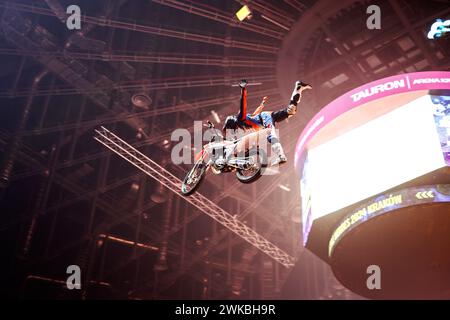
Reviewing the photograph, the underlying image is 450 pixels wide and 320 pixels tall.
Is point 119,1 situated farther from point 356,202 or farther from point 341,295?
point 341,295

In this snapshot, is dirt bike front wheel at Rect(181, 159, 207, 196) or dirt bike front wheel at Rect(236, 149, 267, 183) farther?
dirt bike front wheel at Rect(181, 159, 207, 196)

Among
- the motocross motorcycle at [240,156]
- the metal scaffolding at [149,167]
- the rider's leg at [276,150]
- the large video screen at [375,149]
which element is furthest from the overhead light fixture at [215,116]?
the rider's leg at [276,150]

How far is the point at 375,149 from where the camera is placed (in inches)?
527

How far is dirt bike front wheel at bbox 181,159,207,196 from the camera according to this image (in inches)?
388

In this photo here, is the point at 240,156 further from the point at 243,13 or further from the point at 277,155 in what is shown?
the point at 243,13

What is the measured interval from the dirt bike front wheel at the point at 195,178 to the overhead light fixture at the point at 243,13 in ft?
24.0

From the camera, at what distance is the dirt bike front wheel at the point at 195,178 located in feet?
32.3

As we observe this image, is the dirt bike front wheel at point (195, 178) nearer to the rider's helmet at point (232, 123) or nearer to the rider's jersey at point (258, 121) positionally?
the rider's helmet at point (232, 123)

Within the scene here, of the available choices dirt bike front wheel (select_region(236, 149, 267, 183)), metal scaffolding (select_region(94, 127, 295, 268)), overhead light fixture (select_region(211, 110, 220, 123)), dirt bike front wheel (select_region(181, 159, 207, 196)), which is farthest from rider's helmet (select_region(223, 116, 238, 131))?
metal scaffolding (select_region(94, 127, 295, 268))

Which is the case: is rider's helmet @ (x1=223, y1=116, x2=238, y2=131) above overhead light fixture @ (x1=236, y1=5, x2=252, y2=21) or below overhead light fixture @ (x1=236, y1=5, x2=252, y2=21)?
below

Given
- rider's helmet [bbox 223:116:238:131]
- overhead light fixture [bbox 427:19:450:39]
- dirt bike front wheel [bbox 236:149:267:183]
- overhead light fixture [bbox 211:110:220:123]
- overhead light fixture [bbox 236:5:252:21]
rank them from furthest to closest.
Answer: overhead light fixture [bbox 211:110:220:123], overhead light fixture [bbox 236:5:252:21], overhead light fixture [bbox 427:19:450:39], rider's helmet [bbox 223:116:238:131], dirt bike front wheel [bbox 236:149:267:183]

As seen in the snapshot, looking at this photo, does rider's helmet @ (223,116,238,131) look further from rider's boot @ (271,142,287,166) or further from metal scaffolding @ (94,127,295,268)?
metal scaffolding @ (94,127,295,268)

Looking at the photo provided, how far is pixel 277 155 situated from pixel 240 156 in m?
1.10

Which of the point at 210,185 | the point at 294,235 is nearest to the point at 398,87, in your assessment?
the point at 210,185
